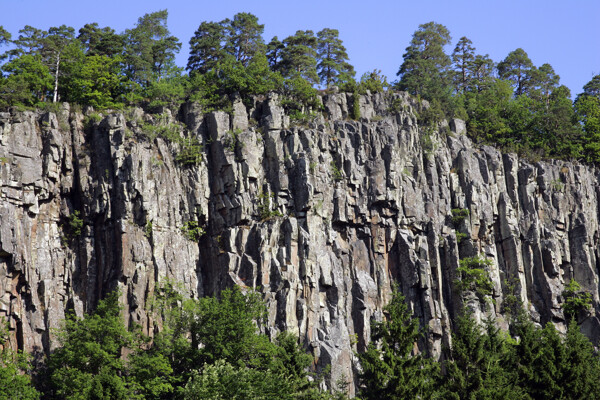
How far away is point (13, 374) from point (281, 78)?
118 feet

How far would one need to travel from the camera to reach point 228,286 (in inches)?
2687

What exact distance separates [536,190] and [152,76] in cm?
3678

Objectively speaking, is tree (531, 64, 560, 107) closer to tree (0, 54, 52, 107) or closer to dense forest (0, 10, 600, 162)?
dense forest (0, 10, 600, 162)

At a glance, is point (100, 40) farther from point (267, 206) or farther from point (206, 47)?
point (267, 206)

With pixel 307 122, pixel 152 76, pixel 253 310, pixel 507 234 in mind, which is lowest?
pixel 253 310

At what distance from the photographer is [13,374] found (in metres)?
55.2

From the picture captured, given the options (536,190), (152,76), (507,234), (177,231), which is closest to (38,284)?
(177,231)

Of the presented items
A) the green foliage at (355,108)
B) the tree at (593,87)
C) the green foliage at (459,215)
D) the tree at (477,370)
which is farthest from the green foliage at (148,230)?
the tree at (593,87)

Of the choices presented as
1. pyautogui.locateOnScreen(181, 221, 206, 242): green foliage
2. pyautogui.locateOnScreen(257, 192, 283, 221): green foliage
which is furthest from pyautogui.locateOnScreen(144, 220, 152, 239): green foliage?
pyautogui.locateOnScreen(257, 192, 283, 221): green foliage

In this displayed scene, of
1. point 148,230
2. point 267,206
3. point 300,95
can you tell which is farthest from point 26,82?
point 300,95

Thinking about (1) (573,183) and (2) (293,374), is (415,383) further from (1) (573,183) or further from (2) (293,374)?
(1) (573,183)

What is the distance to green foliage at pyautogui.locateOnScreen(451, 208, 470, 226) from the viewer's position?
79188 millimetres

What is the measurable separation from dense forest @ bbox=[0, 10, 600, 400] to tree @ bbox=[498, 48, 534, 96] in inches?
7.0

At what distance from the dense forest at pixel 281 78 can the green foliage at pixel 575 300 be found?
1423 cm
